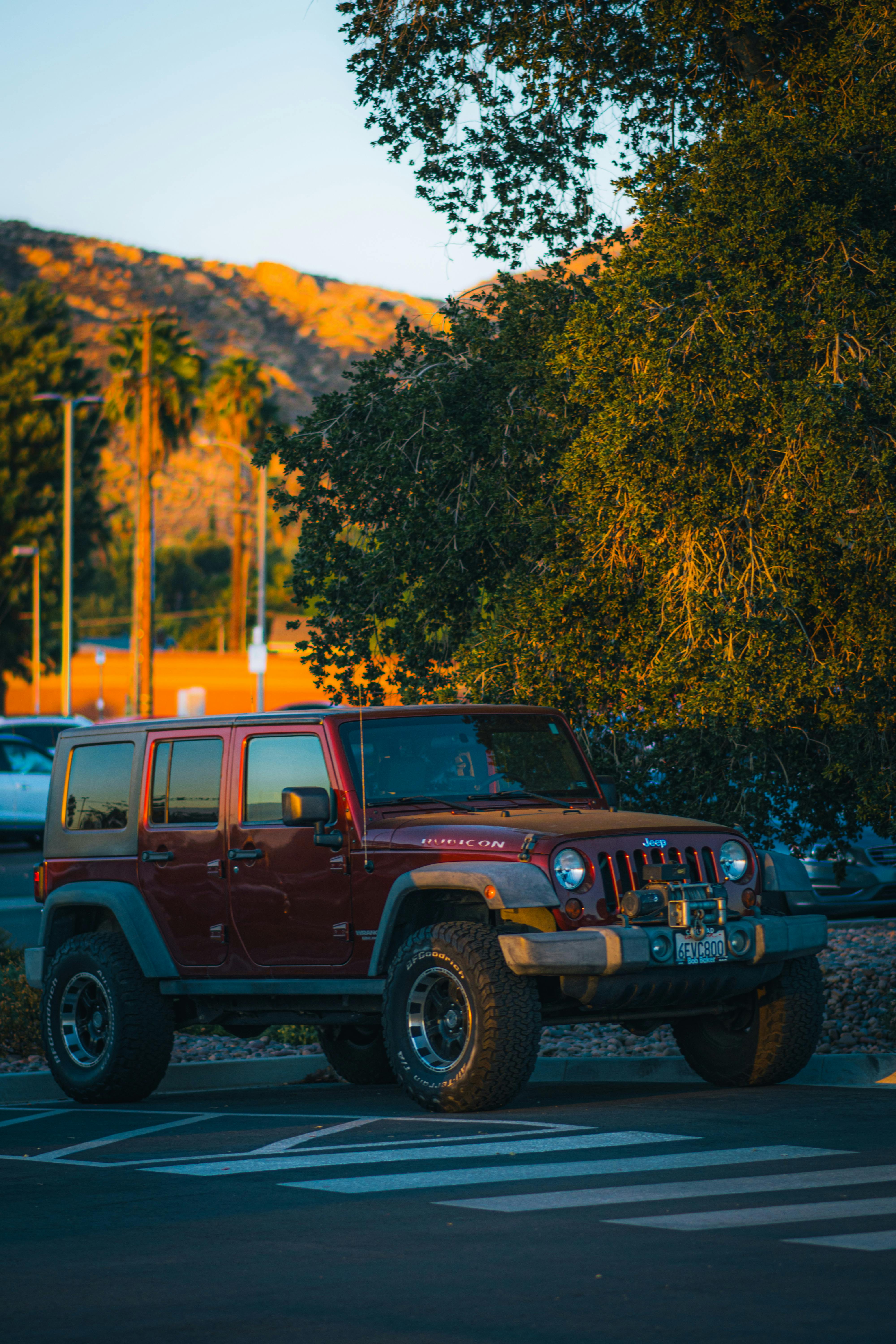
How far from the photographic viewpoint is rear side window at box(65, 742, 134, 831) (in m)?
11.4

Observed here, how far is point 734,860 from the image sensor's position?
1007cm

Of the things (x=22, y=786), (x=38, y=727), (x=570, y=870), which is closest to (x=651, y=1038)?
(x=570, y=870)

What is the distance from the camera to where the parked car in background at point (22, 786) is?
102ft

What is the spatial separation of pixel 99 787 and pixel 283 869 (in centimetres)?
169

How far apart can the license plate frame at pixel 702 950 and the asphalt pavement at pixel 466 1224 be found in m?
0.69

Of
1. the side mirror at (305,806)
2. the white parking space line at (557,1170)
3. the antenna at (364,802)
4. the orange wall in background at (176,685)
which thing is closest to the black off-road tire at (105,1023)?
the side mirror at (305,806)

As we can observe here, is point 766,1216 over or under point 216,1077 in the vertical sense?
over

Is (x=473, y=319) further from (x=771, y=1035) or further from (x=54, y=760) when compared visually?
(x=771, y=1035)

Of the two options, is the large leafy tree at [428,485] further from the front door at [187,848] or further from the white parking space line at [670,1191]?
the white parking space line at [670,1191]

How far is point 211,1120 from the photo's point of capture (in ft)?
32.3

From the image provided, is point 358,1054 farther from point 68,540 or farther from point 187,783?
point 68,540

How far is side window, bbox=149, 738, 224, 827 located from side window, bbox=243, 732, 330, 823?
0.77ft

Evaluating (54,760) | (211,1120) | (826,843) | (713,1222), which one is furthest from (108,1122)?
(826,843)

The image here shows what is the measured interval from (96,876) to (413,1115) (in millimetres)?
2765
